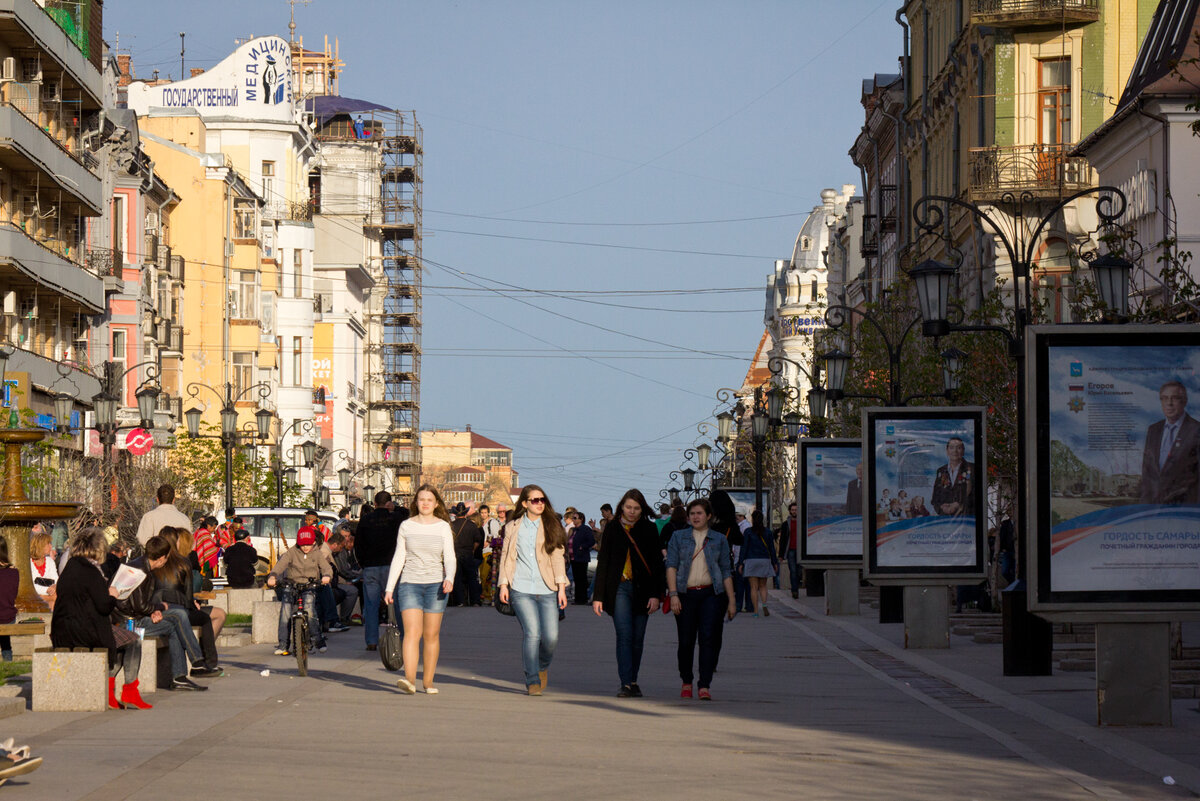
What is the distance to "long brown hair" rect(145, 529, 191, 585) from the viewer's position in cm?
1830

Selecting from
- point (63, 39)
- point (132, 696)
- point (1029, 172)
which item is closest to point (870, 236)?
point (1029, 172)

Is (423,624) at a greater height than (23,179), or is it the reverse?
(23,179)

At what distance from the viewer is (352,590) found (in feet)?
94.6

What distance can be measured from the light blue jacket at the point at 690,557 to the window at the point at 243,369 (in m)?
72.9

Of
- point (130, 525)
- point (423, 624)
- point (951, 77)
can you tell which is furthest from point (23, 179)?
point (423, 624)

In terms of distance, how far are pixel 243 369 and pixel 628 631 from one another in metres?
74.4

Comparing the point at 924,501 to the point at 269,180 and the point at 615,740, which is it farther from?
the point at 269,180

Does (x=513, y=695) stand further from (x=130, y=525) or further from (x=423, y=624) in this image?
Answer: (x=130, y=525)

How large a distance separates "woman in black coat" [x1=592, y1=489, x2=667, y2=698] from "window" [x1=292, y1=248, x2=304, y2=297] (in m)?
90.9

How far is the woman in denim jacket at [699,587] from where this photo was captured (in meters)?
17.8

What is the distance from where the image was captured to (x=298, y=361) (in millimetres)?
104438

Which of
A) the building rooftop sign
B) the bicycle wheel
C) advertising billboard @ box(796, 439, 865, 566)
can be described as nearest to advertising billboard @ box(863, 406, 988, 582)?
the bicycle wheel

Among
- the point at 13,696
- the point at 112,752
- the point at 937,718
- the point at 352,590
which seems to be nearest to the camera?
the point at 112,752

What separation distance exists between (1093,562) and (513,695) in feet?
18.3
